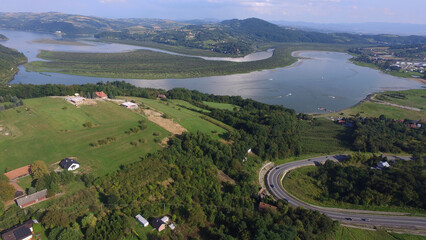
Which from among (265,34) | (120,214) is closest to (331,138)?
(120,214)

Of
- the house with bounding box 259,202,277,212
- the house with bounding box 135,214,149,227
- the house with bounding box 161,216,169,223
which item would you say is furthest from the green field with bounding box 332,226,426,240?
the house with bounding box 135,214,149,227

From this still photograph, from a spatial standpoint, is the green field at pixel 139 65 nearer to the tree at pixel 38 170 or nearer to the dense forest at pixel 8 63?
the dense forest at pixel 8 63

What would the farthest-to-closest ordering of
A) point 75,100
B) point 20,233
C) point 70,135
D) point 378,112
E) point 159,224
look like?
point 378,112, point 75,100, point 70,135, point 159,224, point 20,233

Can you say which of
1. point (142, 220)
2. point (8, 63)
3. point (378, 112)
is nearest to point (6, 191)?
point (142, 220)

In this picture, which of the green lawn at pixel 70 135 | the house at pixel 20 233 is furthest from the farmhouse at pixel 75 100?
the house at pixel 20 233

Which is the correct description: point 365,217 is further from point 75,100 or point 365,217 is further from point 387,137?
point 75,100

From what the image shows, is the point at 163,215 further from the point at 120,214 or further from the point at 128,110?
the point at 128,110

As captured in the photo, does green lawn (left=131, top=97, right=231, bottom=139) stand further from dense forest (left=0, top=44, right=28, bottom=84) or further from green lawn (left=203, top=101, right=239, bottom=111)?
dense forest (left=0, top=44, right=28, bottom=84)
